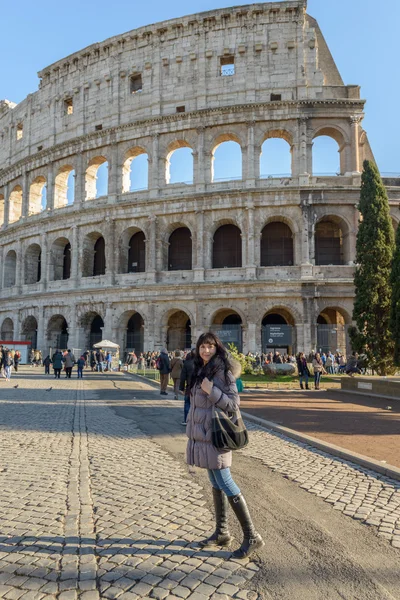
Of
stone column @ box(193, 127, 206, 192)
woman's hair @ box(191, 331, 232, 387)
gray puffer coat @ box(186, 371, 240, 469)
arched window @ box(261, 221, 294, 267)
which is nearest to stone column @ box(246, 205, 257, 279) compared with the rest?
arched window @ box(261, 221, 294, 267)

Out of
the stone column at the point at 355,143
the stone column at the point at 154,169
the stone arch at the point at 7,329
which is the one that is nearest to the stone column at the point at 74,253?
the stone column at the point at 154,169

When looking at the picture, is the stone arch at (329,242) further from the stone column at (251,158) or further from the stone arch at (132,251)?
the stone arch at (132,251)

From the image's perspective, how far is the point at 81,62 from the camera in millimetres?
31672

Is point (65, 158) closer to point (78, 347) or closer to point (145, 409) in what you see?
point (78, 347)

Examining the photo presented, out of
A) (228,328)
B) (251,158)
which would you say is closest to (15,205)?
(251,158)

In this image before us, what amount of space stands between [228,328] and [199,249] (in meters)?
5.25

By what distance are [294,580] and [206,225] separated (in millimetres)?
24618

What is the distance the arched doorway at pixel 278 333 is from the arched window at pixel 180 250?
251 inches

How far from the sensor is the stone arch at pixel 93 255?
3011 centimetres

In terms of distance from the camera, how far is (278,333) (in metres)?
23.6

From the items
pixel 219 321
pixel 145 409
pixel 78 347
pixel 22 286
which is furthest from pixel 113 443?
pixel 22 286

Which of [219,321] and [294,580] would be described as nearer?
[294,580]

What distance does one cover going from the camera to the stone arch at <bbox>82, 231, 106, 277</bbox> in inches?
1185

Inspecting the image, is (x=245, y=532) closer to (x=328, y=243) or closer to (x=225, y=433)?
(x=225, y=433)
